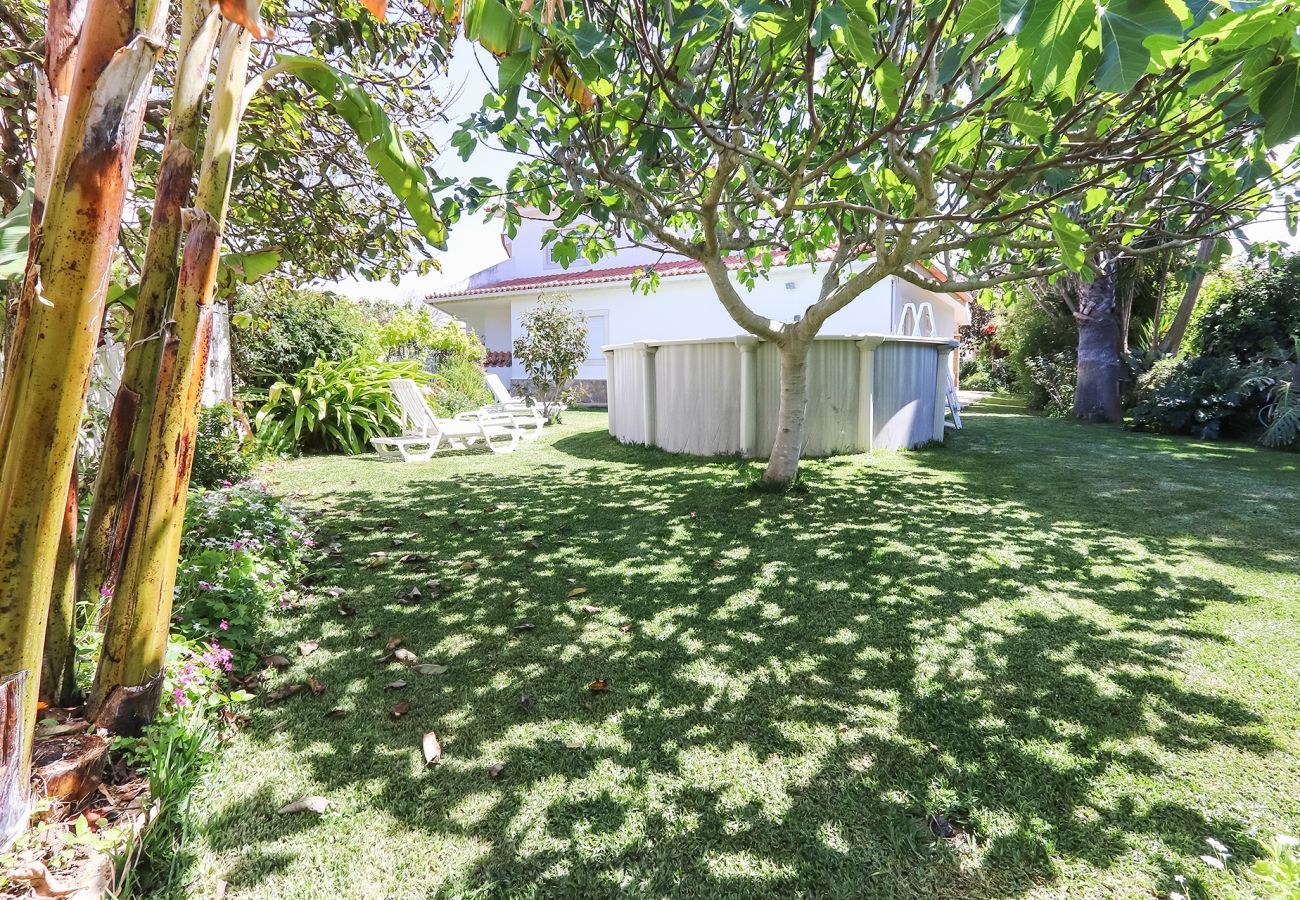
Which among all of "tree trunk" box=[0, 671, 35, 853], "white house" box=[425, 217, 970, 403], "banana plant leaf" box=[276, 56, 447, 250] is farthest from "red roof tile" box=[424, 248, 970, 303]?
"tree trunk" box=[0, 671, 35, 853]

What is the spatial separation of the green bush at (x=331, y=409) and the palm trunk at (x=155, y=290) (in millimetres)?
7645

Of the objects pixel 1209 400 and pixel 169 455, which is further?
pixel 1209 400

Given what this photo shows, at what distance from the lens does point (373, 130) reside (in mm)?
2359

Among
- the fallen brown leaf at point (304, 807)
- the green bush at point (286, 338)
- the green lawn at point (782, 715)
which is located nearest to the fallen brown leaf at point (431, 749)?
the green lawn at point (782, 715)

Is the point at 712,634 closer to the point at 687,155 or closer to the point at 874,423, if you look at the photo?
the point at 687,155

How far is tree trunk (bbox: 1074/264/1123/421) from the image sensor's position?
14.7 m

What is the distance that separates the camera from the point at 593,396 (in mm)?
21047

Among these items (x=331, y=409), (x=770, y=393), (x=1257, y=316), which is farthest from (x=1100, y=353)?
(x=331, y=409)

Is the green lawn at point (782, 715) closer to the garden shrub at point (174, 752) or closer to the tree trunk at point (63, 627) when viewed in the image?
the garden shrub at point (174, 752)

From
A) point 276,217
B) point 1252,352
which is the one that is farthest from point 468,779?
point 1252,352

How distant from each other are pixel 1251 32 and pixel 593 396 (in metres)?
19.9

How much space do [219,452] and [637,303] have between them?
14.6m

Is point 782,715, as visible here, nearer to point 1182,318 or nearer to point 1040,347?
point 1182,318

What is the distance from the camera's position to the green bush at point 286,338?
31.7ft
